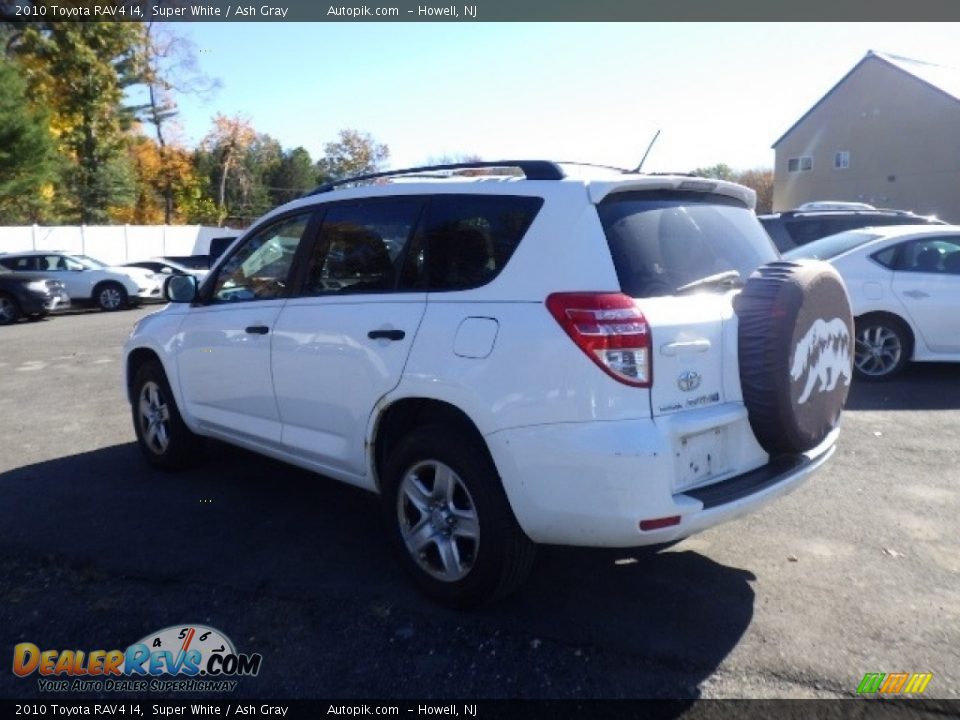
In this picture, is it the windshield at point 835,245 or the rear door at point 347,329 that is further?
the windshield at point 835,245

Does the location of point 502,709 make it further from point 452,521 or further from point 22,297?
point 22,297

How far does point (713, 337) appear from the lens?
349cm

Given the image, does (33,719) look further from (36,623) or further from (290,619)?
(290,619)

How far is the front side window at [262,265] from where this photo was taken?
4.86m

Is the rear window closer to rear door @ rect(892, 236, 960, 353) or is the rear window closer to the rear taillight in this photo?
the rear taillight

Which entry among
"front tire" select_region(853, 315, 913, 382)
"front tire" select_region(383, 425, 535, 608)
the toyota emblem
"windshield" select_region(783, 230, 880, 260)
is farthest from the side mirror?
"front tire" select_region(853, 315, 913, 382)

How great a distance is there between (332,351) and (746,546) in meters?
2.35

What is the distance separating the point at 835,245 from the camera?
909cm

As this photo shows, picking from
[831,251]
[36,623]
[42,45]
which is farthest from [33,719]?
[42,45]

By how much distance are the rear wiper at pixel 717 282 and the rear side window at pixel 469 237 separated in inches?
27.5

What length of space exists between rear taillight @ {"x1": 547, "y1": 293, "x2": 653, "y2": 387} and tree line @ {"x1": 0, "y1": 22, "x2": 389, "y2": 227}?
3567cm

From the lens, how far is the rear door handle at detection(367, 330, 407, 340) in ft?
12.7

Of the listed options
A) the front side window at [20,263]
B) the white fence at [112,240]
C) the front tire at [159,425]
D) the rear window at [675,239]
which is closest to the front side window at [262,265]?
the front tire at [159,425]

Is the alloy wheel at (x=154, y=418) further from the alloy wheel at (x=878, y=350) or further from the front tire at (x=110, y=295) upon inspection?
the front tire at (x=110, y=295)
